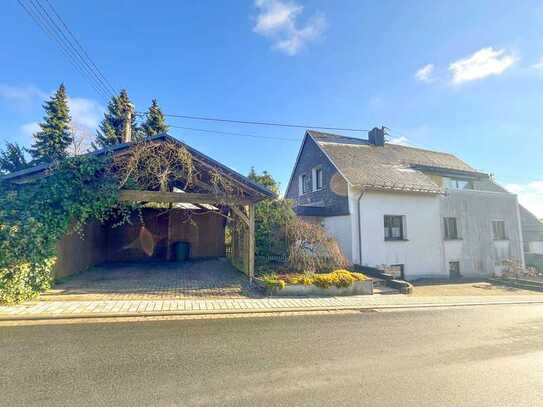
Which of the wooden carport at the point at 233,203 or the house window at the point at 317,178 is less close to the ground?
the house window at the point at 317,178

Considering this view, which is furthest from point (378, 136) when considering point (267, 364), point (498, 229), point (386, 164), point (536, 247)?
point (267, 364)

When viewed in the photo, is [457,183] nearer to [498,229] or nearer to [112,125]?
[498,229]

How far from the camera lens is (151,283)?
9023mm

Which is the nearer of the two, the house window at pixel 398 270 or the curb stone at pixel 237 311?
the curb stone at pixel 237 311

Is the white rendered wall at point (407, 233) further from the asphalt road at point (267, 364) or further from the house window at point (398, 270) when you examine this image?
the asphalt road at point (267, 364)

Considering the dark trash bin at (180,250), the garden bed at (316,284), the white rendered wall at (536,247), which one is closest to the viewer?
the garden bed at (316,284)

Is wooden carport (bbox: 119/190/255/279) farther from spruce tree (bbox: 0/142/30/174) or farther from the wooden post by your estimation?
spruce tree (bbox: 0/142/30/174)

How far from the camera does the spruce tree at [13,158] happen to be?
807 inches

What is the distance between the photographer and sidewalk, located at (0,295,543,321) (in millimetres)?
5688

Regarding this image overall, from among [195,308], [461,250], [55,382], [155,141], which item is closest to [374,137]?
[461,250]

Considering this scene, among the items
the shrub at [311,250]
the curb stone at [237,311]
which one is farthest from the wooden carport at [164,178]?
the curb stone at [237,311]

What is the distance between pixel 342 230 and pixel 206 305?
8.25m

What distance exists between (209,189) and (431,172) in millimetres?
13743

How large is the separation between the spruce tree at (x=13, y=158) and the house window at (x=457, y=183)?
29802 mm
